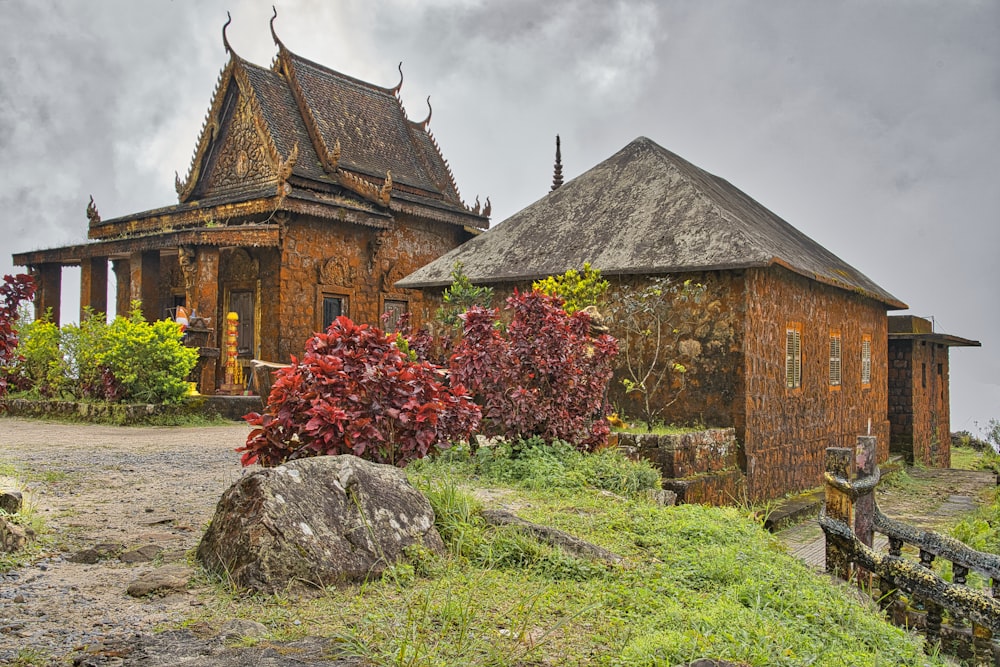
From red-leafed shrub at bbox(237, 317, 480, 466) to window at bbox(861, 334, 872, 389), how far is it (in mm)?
12823

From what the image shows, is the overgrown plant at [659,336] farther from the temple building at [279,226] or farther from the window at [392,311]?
the window at [392,311]

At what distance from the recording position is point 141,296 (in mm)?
18406

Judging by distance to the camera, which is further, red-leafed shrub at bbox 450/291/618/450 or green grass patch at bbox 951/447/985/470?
green grass patch at bbox 951/447/985/470

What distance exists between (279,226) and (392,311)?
4.13 metres

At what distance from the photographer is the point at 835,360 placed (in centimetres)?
1477

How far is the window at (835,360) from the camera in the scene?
14.5 m

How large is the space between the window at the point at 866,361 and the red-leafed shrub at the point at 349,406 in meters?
12.8

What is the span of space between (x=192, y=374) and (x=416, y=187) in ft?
29.4

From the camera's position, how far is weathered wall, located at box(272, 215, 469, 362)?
17625mm

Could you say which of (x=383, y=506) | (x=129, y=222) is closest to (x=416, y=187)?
(x=129, y=222)

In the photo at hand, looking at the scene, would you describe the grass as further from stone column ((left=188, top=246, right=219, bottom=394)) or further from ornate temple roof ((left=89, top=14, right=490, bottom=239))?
ornate temple roof ((left=89, top=14, right=490, bottom=239))

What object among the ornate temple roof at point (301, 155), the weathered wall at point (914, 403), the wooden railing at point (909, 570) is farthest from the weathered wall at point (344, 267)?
the weathered wall at point (914, 403)

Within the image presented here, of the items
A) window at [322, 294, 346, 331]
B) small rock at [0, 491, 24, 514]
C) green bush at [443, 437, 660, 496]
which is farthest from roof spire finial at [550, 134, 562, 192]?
small rock at [0, 491, 24, 514]

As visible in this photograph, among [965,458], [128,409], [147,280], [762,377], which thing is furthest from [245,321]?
[965,458]
